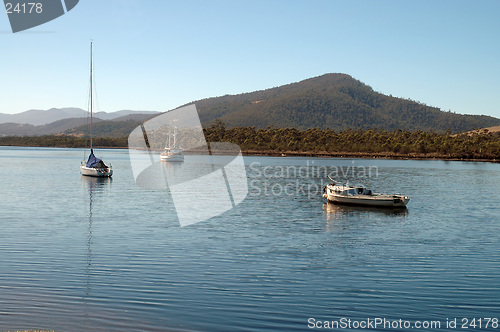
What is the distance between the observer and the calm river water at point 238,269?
14.9 m

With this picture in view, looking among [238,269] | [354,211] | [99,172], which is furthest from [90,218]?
[99,172]

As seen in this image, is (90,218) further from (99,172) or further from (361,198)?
(99,172)

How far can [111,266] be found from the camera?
68.3ft

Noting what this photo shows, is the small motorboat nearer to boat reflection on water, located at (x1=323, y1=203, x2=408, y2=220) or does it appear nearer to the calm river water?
boat reflection on water, located at (x1=323, y1=203, x2=408, y2=220)

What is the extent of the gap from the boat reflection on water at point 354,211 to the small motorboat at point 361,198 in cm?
42

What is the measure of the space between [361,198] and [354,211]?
8.20 ft

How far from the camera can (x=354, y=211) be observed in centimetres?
4512

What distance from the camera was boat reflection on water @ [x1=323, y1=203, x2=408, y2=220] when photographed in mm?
42153

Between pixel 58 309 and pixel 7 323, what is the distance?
5.70 feet

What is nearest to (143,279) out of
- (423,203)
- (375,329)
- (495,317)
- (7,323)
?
(7,323)

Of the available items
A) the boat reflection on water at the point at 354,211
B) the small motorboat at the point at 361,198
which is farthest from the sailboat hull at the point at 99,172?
the boat reflection on water at the point at 354,211

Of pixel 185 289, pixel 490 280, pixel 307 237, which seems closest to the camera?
pixel 185 289

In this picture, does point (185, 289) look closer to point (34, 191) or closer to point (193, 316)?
point (193, 316)

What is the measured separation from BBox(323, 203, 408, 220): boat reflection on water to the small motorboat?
0.42m
